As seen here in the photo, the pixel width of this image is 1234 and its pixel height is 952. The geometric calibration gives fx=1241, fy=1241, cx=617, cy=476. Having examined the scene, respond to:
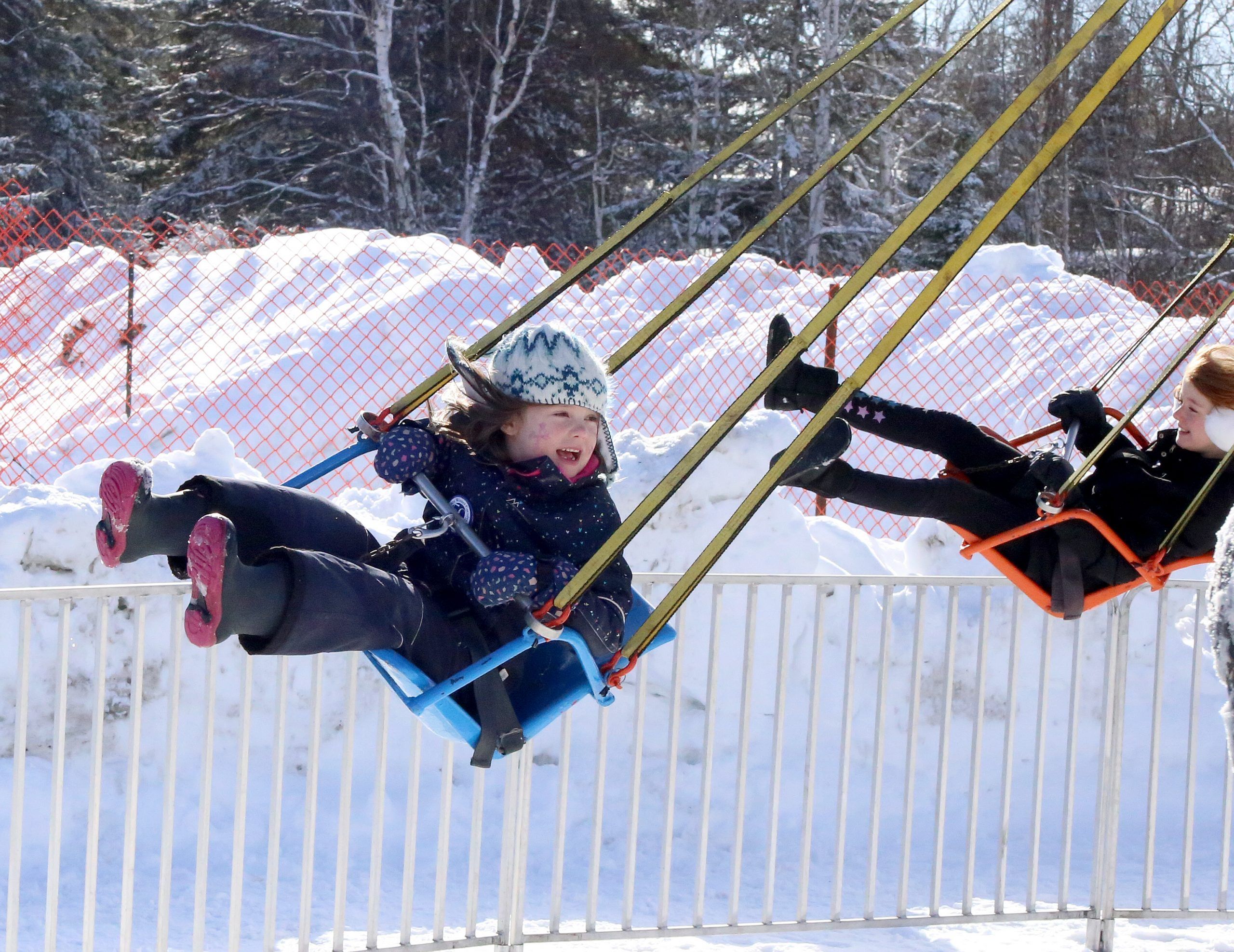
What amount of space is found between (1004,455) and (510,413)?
55.3 inches

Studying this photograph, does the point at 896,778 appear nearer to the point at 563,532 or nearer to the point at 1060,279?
the point at 563,532

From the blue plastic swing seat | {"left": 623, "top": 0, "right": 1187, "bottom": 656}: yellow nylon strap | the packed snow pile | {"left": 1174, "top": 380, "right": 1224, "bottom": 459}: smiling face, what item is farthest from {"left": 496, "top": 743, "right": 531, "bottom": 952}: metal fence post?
the packed snow pile

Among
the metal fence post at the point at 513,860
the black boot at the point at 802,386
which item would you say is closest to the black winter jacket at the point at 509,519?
the black boot at the point at 802,386

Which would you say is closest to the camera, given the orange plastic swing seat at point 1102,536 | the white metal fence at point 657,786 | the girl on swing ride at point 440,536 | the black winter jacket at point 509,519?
the girl on swing ride at point 440,536

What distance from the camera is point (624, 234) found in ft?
9.02

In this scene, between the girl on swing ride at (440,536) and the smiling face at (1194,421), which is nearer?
the girl on swing ride at (440,536)

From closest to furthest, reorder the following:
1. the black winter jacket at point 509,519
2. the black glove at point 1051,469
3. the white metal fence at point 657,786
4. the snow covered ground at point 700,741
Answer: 1. the black winter jacket at point 509,519
2. the black glove at point 1051,469
3. the white metal fence at point 657,786
4. the snow covered ground at point 700,741

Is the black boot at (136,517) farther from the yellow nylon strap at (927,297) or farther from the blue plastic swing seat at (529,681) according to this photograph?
the yellow nylon strap at (927,297)

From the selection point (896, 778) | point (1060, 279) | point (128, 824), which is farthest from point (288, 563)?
point (1060, 279)

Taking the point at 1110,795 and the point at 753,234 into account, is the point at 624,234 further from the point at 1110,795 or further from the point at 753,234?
the point at 1110,795

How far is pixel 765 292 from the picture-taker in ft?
31.6

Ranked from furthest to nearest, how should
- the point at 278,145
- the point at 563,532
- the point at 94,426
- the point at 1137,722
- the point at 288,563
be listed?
the point at 278,145 → the point at 94,426 → the point at 1137,722 → the point at 563,532 → the point at 288,563

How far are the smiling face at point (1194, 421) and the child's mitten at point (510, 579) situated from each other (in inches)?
74.6

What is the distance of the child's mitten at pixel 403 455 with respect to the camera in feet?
7.78
